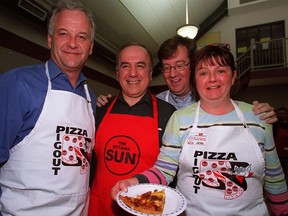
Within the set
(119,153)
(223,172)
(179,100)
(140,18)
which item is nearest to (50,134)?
(119,153)

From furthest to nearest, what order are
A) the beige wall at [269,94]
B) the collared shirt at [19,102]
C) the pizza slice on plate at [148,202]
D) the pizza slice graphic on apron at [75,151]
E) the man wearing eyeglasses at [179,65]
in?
1. the beige wall at [269,94]
2. the man wearing eyeglasses at [179,65]
3. the pizza slice graphic on apron at [75,151]
4. the collared shirt at [19,102]
5. the pizza slice on plate at [148,202]

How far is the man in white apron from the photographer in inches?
47.6

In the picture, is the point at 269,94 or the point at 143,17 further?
the point at 269,94

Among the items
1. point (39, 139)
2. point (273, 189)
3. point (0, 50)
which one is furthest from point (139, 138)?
point (0, 50)

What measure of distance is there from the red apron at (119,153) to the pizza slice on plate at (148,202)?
37 centimetres

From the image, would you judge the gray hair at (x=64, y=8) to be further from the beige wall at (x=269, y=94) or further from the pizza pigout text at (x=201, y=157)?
the beige wall at (x=269, y=94)

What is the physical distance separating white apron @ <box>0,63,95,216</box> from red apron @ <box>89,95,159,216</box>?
0.19 metres

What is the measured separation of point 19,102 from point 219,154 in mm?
1139

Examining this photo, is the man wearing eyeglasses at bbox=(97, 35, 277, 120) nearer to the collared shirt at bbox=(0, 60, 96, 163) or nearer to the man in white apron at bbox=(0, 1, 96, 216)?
the man in white apron at bbox=(0, 1, 96, 216)

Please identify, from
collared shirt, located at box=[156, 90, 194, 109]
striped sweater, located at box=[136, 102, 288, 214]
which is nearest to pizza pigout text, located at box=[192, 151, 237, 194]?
striped sweater, located at box=[136, 102, 288, 214]

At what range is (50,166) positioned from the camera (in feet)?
4.16

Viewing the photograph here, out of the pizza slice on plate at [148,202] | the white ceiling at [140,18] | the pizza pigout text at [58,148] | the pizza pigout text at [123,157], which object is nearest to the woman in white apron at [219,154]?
the pizza slice on plate at [148,202]

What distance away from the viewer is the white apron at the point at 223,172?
4.04ft

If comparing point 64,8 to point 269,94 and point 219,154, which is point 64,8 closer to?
point 219,154
